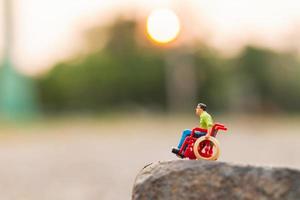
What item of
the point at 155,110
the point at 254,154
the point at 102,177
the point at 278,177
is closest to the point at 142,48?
the point at 155,110

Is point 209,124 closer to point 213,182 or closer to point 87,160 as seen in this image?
point 213,182

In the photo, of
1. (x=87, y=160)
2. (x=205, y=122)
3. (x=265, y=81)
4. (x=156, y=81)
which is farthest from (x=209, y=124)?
(x=265, y=81)

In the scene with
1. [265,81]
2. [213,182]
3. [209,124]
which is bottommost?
[265,81]

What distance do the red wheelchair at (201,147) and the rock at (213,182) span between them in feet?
0.40

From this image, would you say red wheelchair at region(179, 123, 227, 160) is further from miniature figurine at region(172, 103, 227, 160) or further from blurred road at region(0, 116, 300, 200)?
blurred road at region(0, 116, 300, 200)

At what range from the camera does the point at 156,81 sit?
3128 centimetres

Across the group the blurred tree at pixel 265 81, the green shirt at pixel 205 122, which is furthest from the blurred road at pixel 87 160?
the blurred tree at pixel 265 81

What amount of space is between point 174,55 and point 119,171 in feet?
79.9

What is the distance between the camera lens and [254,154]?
9.38m

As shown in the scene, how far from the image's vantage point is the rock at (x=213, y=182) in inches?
95.5

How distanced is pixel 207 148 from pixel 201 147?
2 centimetres

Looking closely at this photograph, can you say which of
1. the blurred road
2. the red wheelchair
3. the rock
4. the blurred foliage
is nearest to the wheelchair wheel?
the red wheelchair

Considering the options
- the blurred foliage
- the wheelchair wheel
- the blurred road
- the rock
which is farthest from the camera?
the blurred foliage

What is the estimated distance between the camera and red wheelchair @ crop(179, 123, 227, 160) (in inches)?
105
